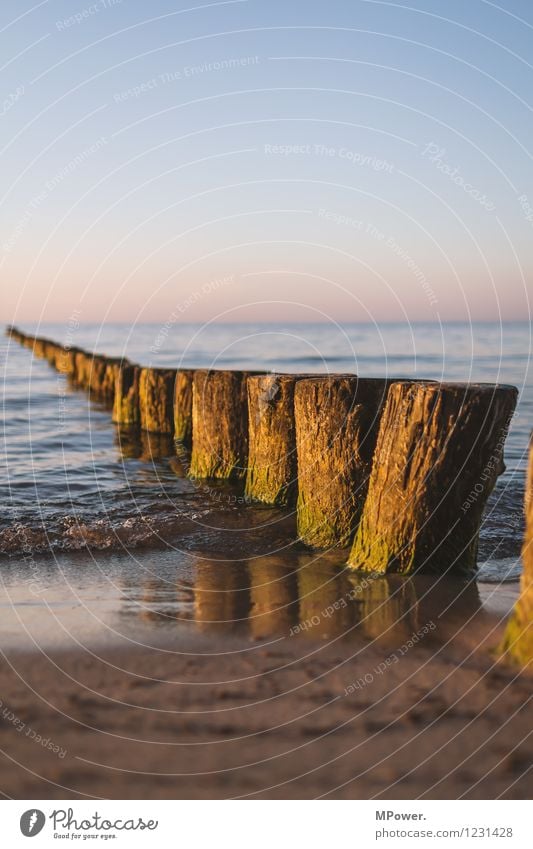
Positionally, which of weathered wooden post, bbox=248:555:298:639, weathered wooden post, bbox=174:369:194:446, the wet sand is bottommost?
the wet sand

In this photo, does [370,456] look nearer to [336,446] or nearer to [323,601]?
[336,446]

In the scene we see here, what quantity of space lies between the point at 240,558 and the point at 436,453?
1796mm

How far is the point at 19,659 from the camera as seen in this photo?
3.69m

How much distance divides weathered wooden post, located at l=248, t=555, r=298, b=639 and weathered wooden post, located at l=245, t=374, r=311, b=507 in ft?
3.97

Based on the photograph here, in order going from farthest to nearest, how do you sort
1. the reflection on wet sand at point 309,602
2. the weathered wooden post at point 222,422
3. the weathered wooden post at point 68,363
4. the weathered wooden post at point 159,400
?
the weathered wooden post at point 68,363, the weathered wooden post at point 159,400, the weathered wooden post at point 222,422, the reflection on wet sand at point 309,602

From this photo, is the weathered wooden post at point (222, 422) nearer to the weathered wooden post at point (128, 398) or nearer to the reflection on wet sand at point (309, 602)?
the reflection on wet sand at point (309, 602)

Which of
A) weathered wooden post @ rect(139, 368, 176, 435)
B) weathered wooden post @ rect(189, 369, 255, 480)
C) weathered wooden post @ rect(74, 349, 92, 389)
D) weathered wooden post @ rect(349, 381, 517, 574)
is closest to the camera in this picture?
weathered wooden post @ rect(349, 381, 517, 574)

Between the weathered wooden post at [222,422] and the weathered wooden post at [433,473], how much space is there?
9.75 ft

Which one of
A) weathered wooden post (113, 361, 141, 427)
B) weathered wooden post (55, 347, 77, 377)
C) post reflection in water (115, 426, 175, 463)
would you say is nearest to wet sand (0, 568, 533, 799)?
post reflection in water (115, 426, 175, 463)

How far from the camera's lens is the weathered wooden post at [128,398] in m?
12.8

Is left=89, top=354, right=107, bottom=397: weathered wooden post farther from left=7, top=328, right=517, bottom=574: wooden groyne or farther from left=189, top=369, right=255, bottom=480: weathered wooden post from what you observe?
left=7, top=328, right=517, bottom=574: wooden groyne

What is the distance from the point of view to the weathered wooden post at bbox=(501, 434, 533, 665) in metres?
3.37

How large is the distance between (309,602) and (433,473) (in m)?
1.05
